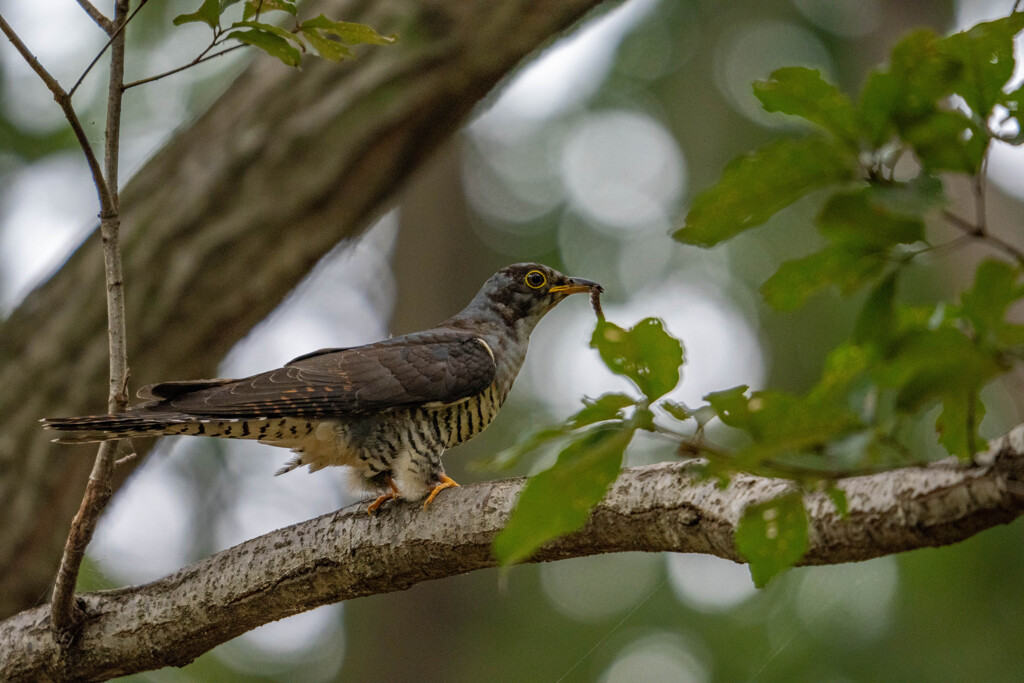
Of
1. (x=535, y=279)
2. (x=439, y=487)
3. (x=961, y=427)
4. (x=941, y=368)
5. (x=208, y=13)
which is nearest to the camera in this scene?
(x=941, y=368)

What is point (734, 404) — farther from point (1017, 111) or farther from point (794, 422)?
point (1017, 111)

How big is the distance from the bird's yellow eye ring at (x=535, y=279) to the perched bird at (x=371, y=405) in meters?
0.39

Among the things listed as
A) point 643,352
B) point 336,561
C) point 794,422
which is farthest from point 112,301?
point 794,422

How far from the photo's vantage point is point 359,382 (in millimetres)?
3984

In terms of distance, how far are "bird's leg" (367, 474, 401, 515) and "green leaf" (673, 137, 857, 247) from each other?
2229mm

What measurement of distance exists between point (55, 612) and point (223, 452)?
7484 millimetres

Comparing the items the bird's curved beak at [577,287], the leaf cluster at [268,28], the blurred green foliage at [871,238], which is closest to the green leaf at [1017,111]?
the blurred green foliage at [871,238]

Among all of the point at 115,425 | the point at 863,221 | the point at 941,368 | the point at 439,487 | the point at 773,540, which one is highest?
the point at 115,425

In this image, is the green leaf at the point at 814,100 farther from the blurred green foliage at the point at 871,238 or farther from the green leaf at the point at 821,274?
the green leaf at the point at 821,274

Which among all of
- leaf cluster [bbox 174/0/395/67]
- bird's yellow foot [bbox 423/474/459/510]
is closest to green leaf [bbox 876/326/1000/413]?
leaf cluster [bbox 174/0/395/67]

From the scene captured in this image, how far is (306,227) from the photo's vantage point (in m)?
4.32

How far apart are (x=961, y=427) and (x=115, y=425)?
2.46 metres

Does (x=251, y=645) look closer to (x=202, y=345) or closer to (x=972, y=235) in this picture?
(x=202, y=345)

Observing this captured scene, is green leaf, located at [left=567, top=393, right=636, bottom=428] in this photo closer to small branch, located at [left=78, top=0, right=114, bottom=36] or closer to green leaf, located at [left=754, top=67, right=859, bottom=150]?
green leaf, located at [left=754, top=67, right=859, bottom=150]
